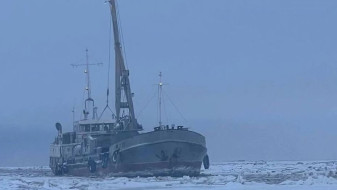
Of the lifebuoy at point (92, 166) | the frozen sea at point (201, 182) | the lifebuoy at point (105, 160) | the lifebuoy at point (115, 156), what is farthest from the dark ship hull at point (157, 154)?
the frozen sea at point (201, 182)

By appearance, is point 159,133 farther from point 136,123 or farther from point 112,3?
point 112,3

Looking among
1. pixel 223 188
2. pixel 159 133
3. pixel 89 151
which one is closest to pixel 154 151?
pixel 159 133

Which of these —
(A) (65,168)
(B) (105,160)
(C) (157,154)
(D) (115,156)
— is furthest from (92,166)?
(A) (65,168)

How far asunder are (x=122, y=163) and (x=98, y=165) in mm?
5869

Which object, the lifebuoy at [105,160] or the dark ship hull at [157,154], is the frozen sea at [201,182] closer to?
the dark ship hull at [157,154]

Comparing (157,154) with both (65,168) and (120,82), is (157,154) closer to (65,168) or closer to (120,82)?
(120,82)

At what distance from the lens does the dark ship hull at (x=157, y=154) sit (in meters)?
65.8

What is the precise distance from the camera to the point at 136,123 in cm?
7488

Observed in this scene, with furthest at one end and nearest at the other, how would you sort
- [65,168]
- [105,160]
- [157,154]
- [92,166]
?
[65,168], [92,166], [105,160], [157,154]

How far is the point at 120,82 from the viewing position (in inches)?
3007

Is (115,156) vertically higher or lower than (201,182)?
higher

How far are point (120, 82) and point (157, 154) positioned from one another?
40.8 ft

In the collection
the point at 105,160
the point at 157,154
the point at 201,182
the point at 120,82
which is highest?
the point at 120,82

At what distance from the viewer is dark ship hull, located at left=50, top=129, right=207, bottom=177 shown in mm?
65750
